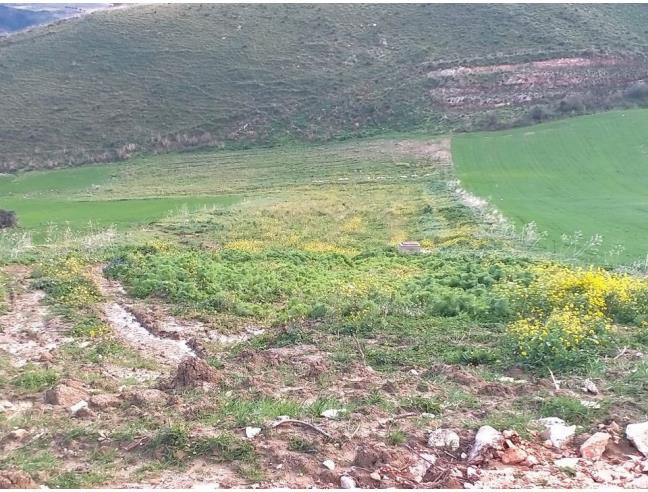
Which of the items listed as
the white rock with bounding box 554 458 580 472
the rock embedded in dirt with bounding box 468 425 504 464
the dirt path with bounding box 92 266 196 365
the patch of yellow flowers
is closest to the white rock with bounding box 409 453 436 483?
the rock embedded in dirt with bounding box 468 425 504 464

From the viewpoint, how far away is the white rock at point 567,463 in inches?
245

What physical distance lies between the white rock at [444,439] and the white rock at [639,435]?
5.85 feet

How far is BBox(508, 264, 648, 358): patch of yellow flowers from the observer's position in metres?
9.39

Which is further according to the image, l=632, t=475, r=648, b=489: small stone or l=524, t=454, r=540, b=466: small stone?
l=524, t=454, r=540, b=466: small stone

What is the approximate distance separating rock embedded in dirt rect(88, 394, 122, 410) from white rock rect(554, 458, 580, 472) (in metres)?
5.27

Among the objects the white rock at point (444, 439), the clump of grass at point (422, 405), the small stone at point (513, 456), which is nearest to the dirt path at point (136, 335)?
the clump of grass at point (422, 405)

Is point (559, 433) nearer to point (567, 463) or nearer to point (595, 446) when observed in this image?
point (595, 446)

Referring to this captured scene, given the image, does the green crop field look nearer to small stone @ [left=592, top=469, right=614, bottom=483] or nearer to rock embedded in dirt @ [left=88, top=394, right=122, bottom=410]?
small stone @ [left=592, top=469, right=614, bottom=483]

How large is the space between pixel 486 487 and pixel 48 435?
4780mm

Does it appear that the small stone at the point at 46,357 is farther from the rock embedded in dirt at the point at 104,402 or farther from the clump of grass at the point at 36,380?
the rock embedded in dirt at the point at 104,402

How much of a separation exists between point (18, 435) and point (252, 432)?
2.77 metres

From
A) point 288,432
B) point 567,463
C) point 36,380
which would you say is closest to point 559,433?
point 567,463

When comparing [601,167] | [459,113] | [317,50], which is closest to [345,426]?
[601,167]

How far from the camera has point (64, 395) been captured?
8523 millimetres
